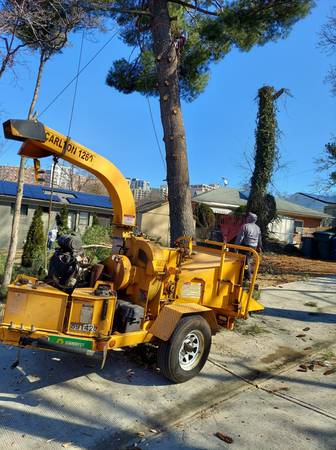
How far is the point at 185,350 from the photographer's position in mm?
4668

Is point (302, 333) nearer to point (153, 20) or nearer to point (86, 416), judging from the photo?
point (86, 416)

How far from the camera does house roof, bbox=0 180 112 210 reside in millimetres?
22406

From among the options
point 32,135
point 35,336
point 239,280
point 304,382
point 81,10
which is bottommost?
point 304,382

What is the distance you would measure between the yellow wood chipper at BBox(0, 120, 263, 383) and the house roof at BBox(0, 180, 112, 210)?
16718mm

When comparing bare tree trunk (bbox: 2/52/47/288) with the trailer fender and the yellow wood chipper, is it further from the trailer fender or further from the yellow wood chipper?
the trailer fender

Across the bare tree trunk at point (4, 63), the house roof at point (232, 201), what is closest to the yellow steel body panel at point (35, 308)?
the bare tree trunk at point (4, 63)

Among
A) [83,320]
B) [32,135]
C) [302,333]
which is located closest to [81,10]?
[32,135]

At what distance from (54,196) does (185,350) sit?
20268mm

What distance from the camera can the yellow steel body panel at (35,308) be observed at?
155 inches

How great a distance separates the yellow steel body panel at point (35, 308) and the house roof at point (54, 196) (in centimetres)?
1750

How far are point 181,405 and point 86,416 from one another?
0.95m

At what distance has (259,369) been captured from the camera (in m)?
5.06

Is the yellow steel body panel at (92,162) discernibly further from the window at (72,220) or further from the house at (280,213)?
the window at (72,220)

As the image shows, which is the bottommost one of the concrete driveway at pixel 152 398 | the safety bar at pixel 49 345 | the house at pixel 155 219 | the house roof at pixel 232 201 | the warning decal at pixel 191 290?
the concrete driveway at pixel 152 398
